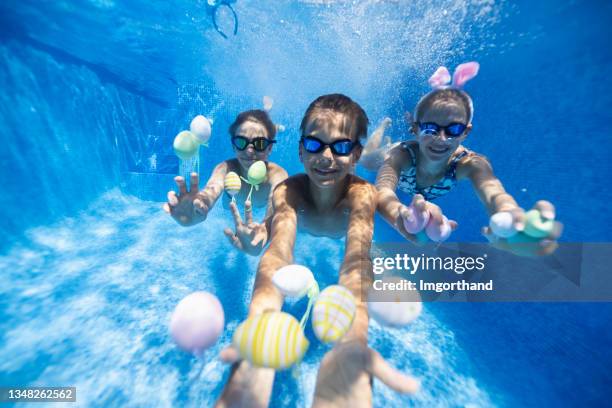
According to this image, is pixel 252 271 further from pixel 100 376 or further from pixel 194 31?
pixel 194 31

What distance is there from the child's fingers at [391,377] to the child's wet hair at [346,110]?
5.98ft

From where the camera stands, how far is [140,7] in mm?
8180

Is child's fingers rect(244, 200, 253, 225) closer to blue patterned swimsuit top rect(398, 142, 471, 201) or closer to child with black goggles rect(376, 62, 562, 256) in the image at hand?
child with black goggles rect(376, 62, 562, 256)

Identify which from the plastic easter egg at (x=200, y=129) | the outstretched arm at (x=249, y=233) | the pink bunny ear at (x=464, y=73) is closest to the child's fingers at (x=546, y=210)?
the pink bunny ear at (x=464, y=73)

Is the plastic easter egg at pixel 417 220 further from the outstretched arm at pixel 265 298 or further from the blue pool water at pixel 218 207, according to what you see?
the blue pool water at pixel 218 207

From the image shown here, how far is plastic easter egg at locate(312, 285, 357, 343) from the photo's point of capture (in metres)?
1.30

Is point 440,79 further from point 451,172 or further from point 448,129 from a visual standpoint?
point 451,172

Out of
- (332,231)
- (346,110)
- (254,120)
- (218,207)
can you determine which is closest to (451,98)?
(346,110)

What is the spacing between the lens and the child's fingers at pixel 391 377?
43.3 inches

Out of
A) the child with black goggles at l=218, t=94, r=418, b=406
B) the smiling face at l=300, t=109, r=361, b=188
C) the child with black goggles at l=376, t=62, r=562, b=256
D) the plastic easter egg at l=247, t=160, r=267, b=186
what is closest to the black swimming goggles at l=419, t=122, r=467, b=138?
the child with black goggles at l=376, t=62, r=562, b=256

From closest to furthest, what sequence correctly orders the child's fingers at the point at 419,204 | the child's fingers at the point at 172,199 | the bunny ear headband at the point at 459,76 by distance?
the child's fingers at the point at 419,204
the child's fingers at the point at 172,199
the bunny ear headband at the point at 459,76

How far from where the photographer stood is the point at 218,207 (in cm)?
921

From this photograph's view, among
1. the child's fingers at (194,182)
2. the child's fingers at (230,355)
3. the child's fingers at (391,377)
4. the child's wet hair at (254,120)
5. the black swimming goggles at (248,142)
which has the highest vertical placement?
the child's wet hair at (254,120)

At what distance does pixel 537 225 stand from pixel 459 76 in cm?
235
